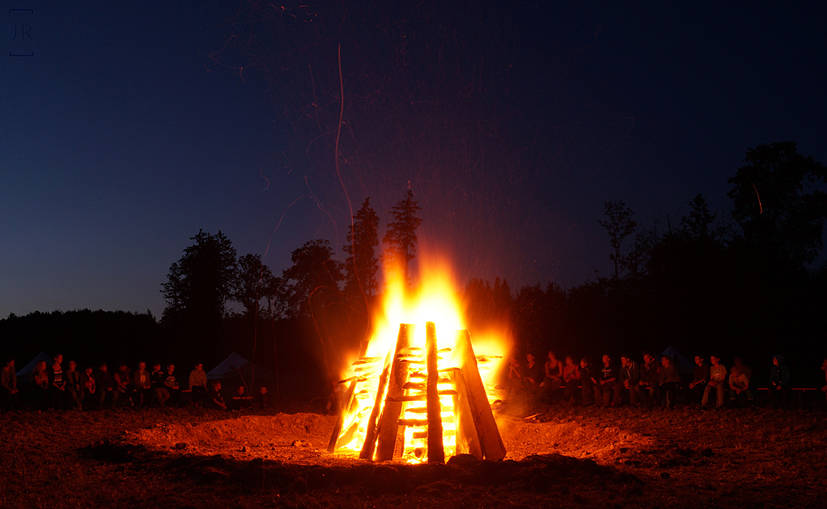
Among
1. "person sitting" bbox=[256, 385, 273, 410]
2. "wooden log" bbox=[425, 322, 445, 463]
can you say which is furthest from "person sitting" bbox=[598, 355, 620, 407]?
"person sitting" bbox=[256, 385, 273, 410]

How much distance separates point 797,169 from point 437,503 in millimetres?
34502

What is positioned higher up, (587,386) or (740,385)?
(740,385)

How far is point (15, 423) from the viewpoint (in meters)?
12.3

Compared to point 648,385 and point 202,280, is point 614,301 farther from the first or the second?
point 202,280

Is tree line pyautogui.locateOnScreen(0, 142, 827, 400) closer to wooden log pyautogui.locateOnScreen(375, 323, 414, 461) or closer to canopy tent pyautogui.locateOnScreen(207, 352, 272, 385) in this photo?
canopy tent pyautogui.locateOnScreen(207, 352, 272, 385)

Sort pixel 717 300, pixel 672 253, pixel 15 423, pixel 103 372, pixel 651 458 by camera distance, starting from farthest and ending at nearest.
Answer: pixel 672 253 → pixel 717 300 → pixel 103 372 → pixel 15 423 → pixel 651 458

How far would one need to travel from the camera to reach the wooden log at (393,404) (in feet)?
29.1

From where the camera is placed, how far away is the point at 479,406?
373 inches

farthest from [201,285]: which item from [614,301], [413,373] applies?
[413,373]

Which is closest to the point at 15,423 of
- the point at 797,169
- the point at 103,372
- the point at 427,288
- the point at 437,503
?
the point at 103,372

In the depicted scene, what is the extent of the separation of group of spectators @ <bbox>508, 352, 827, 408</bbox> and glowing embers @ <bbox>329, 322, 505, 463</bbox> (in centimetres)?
627

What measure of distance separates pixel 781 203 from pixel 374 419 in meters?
31.5

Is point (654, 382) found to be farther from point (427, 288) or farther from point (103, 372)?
point (103, 372)

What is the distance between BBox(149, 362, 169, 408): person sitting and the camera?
54.6ft
